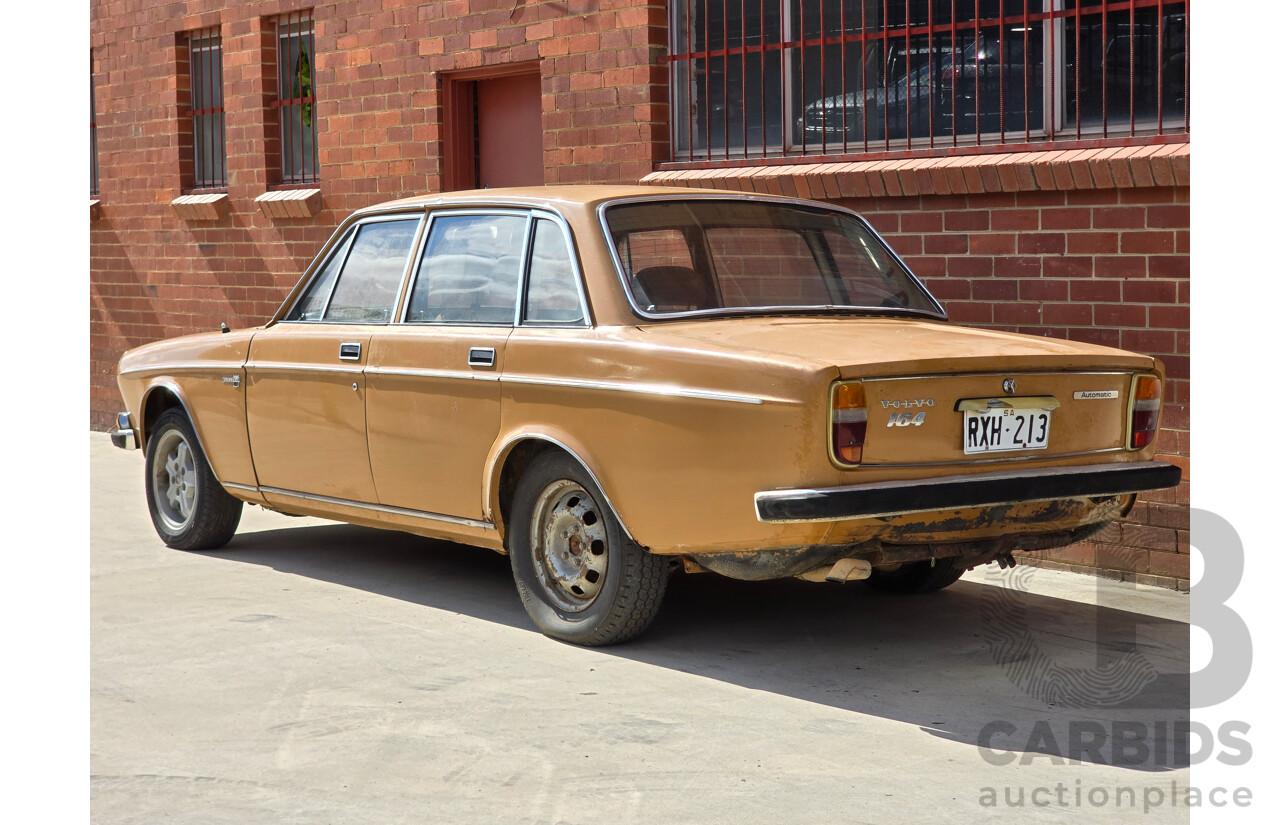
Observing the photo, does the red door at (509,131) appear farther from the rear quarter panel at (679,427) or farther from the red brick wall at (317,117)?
the rear quarter panel at (679,427)

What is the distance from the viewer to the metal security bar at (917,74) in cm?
715

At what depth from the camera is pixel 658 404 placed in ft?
17.1

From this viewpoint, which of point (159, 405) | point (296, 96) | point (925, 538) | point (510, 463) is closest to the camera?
point (925, 538)

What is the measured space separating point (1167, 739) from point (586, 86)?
20.5 ft

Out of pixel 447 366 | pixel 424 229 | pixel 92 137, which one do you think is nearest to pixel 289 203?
pixel 92 137

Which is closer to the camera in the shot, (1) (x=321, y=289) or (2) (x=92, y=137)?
(1) (x=321, y=289)

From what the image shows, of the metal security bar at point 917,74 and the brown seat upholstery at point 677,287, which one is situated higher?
the metal security bar at point 917,74

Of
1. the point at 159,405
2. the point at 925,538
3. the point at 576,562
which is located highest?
the point at 159,405

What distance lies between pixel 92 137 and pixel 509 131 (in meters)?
5.95

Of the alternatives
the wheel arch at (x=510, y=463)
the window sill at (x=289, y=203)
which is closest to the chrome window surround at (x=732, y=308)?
the wheel arch at (x=510, y=463)

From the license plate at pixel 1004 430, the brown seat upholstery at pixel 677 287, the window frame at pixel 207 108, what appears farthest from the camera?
the window frame at pixel 207 108

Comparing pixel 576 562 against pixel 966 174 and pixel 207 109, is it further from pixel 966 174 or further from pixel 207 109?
pixel 207 109

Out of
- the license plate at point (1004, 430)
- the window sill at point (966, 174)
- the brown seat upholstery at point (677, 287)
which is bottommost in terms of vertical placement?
the license plate at point (1004, 430)

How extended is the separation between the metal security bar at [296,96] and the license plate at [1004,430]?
784 centimetres
